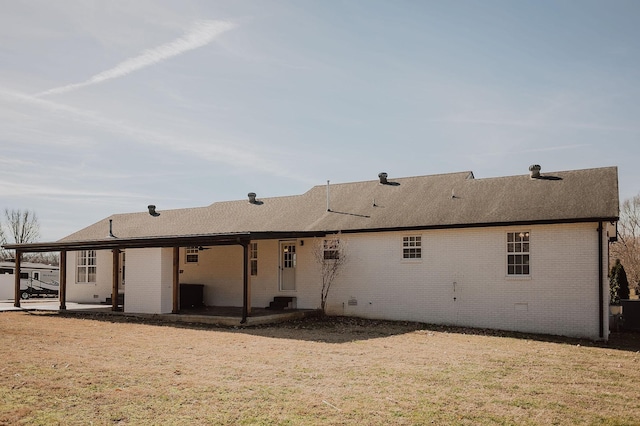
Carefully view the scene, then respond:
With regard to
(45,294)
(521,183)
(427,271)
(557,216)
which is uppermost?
(521,183)

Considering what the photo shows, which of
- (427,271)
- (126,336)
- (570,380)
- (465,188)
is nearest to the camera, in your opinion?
(570,380)

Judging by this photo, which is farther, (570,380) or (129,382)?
(570,380)

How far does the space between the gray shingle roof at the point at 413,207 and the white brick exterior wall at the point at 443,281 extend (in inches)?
17.4

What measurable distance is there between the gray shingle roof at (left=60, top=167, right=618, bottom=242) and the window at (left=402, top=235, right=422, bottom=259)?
0.55 m

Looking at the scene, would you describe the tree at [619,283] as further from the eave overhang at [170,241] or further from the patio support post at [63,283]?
the patio support post at [63,283]

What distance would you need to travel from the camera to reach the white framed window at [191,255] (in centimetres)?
2461

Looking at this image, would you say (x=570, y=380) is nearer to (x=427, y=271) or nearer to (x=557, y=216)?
(x=557, y=216)

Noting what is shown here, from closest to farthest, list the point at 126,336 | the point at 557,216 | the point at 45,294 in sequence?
the point at 126,336, the point at 557,216, the point at 45,294

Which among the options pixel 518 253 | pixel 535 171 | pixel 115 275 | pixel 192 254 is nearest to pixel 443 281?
pixel 518 253

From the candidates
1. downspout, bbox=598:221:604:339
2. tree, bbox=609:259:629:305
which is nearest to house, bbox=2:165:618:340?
downspout, bbox=598:221:604:339

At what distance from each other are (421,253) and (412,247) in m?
0.42

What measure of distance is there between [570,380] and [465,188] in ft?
38.6

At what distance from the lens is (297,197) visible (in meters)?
26.0

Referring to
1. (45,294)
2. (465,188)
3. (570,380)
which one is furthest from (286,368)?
(45,294)
